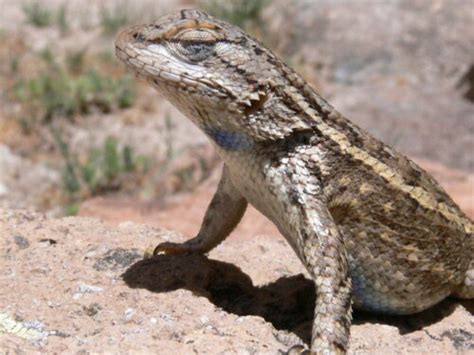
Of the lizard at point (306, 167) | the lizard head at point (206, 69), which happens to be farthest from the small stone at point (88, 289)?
the lizard head at point (206, 69)

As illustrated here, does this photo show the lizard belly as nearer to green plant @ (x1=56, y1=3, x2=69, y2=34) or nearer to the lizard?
the lizard

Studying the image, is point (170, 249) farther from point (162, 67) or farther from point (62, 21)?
point (62, 21)

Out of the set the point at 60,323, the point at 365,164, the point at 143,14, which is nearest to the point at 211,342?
the point at 60,323

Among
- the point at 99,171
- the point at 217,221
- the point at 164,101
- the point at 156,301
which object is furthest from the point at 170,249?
the point at 164,101

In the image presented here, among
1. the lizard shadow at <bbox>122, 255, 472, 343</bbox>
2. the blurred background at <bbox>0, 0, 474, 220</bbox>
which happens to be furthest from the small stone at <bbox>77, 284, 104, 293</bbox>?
the blurred background at <bbox>0, 0, 474, 220</bbox>

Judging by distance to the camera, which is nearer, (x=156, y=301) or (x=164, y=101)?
(x=156, y=301)

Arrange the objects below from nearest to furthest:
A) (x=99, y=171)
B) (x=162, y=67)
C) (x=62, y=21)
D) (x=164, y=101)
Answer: (x=162, y=67)
(x=99, y=171)
(x=164, y=101)
(x=62, y=21)

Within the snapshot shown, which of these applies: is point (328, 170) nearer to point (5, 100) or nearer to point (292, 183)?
point (292, 183)
